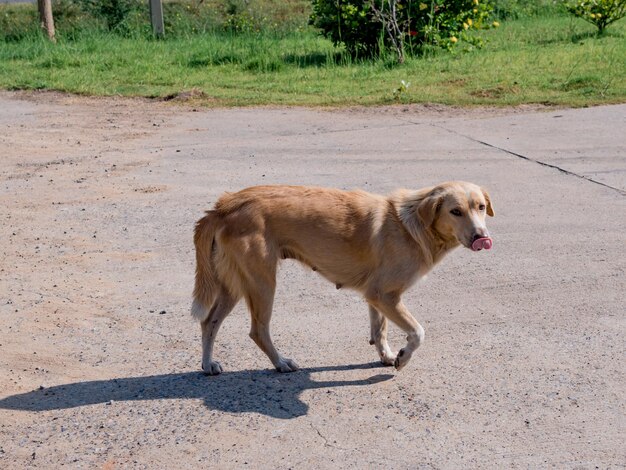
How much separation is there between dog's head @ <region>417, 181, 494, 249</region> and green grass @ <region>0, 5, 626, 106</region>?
8.60 metres

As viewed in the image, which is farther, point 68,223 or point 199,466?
point 68,223

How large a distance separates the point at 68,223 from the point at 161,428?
4237mm

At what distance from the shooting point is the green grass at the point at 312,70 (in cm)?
1460

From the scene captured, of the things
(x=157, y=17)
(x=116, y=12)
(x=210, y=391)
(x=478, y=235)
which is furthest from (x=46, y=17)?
(x=478, y=235)

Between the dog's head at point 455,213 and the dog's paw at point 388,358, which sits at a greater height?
the dog's head at point 455,213

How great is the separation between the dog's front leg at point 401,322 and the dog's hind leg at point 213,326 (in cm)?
93

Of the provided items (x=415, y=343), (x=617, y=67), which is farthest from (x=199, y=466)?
(x=617, y=67)

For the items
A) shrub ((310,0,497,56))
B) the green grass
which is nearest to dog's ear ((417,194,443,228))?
the green grass

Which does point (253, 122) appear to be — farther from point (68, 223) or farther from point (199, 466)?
point (199, 466)

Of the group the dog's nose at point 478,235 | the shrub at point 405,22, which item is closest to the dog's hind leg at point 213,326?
the dog's nose at point 478,235

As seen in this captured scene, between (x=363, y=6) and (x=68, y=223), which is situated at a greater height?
(x=363, y=6)

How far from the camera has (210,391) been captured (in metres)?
5.64

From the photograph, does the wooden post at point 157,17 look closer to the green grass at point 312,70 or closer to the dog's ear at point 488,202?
the green grass at point 312,70

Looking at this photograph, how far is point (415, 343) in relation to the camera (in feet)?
18.4
